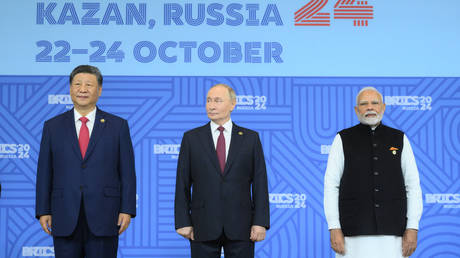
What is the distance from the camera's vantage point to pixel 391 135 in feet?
10.6

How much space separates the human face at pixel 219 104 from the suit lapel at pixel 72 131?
0.72 metres

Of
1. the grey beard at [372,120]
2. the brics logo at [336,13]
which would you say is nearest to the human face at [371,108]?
the grey beard at [372,120]

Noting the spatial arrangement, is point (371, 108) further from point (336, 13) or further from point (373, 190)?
point (336, 13)

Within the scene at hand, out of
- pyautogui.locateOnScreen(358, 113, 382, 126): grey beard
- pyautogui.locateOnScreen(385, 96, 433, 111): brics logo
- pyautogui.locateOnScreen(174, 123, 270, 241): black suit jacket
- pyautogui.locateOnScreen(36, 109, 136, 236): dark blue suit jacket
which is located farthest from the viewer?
pyautogui.locateOnScreen(385, 96, 433, 111): brics logo

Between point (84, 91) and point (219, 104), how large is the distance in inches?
28.3

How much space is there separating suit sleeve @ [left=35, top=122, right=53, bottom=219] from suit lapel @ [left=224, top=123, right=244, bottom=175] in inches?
36.0

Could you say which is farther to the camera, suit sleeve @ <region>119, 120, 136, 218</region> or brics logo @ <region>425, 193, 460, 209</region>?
brics logo @ <region>425, 193, 460, 209</region>

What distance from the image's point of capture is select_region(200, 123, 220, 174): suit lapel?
10.0 feet

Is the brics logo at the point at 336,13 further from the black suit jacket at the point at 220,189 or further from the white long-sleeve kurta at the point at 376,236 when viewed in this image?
the black suit jacket at the point at 220,189

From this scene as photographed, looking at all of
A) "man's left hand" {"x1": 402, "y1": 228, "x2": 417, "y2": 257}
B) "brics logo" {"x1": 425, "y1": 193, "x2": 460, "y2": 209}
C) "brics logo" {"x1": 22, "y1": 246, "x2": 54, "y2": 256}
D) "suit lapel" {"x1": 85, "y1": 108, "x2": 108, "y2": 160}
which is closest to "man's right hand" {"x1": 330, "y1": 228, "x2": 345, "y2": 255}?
"man's left hand" {"x1": 402, "y1": 228, "x2": 417, "y2": 257}

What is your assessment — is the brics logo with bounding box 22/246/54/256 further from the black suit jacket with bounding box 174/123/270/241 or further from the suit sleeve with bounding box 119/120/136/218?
the black suit jacket with bounding box 174/123/270/241

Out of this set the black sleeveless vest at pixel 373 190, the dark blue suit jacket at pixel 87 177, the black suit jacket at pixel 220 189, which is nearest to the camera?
the dark blue suit jacket at pixel 87 177

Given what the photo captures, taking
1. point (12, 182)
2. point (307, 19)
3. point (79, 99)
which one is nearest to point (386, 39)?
point (307, 19)

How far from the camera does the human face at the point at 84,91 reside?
302cm
